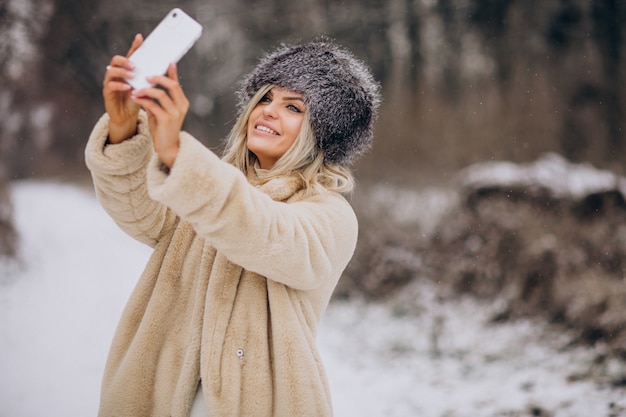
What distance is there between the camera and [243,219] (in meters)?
1.05

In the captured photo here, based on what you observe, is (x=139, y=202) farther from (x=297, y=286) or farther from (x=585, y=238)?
(x=585, y=238)

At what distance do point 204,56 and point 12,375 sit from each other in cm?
371

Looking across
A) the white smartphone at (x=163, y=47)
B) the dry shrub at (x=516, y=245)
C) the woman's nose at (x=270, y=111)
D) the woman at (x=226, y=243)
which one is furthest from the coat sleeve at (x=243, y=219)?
the dry shrub at (x=516, y=245)

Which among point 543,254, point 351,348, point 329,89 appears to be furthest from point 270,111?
point 543,254

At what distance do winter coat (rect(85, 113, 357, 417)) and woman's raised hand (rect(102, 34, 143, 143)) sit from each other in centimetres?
2

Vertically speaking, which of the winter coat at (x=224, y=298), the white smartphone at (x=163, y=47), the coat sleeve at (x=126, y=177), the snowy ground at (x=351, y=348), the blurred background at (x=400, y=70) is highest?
the blurred background at (x=400, y=70)

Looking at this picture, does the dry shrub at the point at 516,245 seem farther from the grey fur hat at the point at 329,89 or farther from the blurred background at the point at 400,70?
the grey fur hat at the point at 329,89

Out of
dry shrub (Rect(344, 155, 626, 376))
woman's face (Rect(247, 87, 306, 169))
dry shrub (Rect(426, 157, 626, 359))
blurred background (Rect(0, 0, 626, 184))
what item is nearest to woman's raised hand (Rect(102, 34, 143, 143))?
woman's face (Rect(247, 87, 306, 169))

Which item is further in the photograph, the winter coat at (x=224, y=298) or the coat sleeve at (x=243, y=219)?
the winter coat at (x=224, y=298)

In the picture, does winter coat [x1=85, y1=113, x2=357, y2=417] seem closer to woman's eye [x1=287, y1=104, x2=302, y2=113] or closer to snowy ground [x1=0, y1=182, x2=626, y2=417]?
woman's eye [x1=287, y1=104, x2=302, y2=113]

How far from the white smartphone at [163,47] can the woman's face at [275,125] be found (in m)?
0.34

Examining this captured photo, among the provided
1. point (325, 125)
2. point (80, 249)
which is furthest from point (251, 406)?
point (80, 249)

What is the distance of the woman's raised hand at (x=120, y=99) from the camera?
3.68 ft

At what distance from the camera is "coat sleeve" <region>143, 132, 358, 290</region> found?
1019mm
